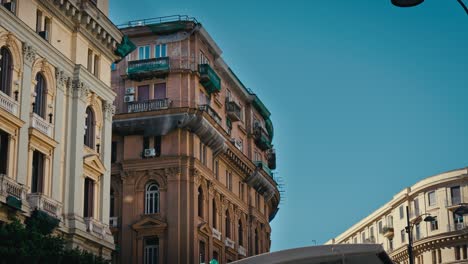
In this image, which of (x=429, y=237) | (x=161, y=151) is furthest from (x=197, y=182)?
(x=429, y=237)

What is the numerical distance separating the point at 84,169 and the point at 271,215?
37.6 m

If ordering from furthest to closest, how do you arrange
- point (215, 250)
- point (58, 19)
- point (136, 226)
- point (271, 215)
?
point (271, 215) < point (215, 250) < point (136, 226) < point (58, 19)

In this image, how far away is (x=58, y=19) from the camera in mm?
38375

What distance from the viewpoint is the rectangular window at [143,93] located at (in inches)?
2194

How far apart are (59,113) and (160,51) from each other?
19.0 m

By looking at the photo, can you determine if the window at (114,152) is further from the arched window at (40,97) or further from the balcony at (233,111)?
the arched window at (40,97)

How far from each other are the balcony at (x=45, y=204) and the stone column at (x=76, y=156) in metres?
0.92

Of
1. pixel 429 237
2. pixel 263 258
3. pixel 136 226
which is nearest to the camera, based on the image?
pixel 263 258

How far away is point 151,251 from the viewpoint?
53.4 metres

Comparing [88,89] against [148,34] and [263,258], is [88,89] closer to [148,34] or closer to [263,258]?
[148,34]

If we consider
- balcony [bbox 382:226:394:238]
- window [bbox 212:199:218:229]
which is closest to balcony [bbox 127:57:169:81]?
window [bbox 212:199:218:229]

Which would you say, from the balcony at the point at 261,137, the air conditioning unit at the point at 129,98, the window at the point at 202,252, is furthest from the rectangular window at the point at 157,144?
the balcony at the point at 261,137

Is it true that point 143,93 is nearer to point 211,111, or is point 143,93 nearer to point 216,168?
point 211,111

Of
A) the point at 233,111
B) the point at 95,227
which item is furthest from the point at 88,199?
the point at 233,111
